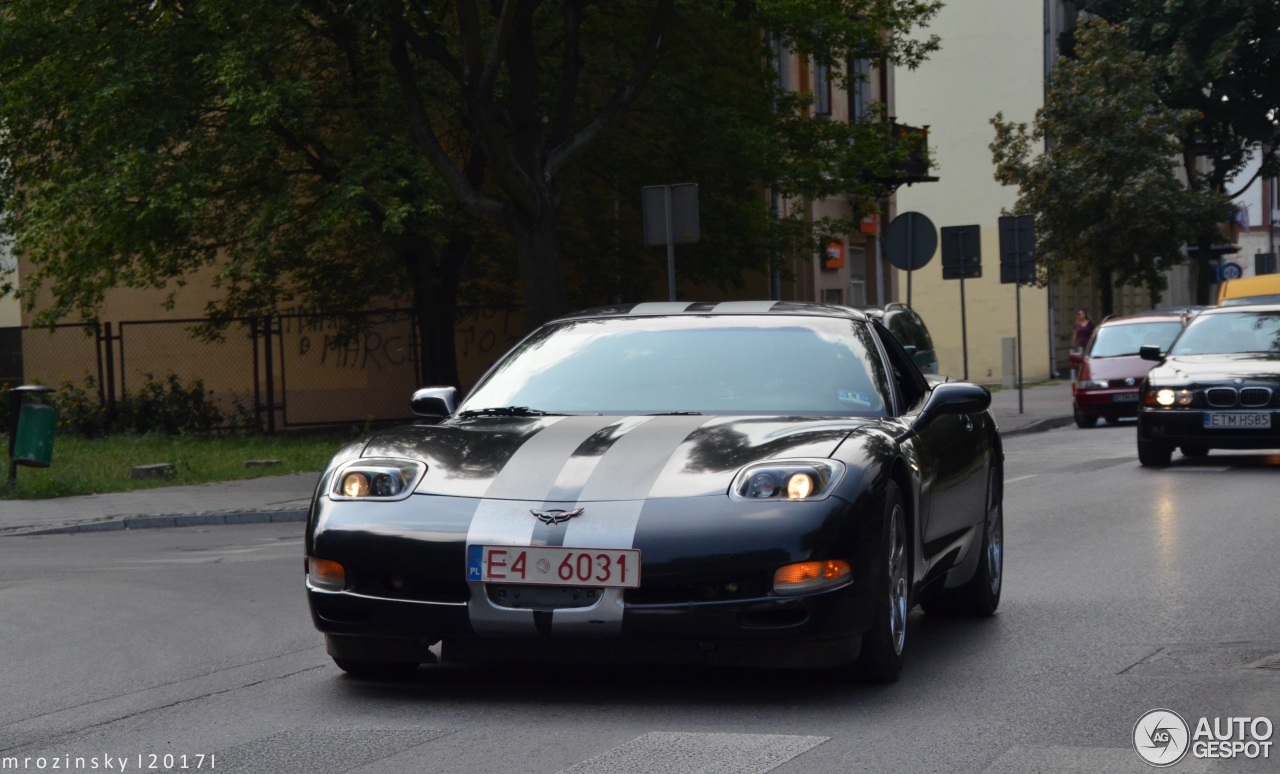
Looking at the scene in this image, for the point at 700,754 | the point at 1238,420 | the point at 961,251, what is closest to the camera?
the point at 700,754

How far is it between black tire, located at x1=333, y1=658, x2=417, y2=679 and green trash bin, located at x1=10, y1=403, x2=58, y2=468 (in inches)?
476

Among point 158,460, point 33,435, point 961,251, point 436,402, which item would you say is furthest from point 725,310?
point 961,251

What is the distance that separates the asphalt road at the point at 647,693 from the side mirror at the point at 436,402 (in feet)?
3.56

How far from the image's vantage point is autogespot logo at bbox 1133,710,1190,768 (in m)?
5.44

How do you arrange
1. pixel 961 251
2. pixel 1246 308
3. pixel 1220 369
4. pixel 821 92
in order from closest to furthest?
pixel 1220 369 < pixel 1246 308 < pixel 961 251 < pixel 821 92

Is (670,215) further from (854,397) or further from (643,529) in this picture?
(643,529)

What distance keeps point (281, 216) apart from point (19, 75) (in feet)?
13.9

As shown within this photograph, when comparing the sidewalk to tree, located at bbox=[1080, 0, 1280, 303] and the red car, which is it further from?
tree, located at bbox=[1080, 0, 1280, 303]

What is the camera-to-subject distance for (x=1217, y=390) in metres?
17.8

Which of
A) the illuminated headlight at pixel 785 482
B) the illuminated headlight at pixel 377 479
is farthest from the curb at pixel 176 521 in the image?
the illuminated headlight at pixel 785 482

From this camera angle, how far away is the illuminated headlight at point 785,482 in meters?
6.24

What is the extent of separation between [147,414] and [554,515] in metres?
23.4

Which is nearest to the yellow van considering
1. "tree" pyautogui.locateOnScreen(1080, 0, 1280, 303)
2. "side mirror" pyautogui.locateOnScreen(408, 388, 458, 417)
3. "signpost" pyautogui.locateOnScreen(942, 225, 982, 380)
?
"signpost" pyautogui.locateOnScreen(942, 225, 982, 380)

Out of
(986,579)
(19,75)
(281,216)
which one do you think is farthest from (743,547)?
(19,75)
